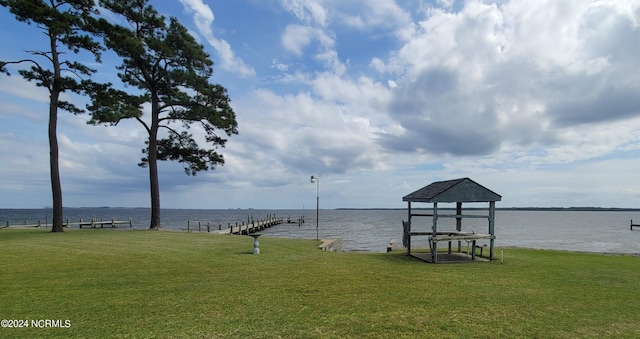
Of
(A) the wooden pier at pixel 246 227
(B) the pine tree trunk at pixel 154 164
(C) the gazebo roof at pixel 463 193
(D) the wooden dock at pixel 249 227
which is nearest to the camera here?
(C) the gazebo roof at pixel 463 193

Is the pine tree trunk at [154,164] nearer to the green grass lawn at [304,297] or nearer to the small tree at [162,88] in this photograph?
the small tree at [162,88]

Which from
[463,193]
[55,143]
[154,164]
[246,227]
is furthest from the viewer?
[246,227]

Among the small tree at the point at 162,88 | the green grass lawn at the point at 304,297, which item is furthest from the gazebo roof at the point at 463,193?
the small tree at the point at 162,88

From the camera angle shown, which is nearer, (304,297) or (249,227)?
(304,297)

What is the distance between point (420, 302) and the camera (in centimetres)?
691

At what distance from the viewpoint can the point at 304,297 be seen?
7.09 m

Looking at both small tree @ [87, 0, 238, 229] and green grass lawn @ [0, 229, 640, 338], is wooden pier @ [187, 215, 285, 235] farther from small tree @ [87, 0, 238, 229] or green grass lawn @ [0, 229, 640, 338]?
green grass lawn @ [0, 229, 640, 338]

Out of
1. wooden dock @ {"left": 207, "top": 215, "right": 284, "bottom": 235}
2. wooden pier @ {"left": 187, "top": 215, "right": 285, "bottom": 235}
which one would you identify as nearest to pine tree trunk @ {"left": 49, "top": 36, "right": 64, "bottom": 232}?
wooden pier @ {"left": 187, "top": 215, "right": 285, "bottom": 235}

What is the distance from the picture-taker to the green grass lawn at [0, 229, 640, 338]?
5.45 metres

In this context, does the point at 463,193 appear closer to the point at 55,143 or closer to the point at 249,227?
the point at 55,143

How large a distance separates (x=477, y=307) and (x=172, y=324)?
18.1 ft

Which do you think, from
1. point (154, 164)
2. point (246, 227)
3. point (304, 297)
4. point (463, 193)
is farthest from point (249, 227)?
point (304, 297)

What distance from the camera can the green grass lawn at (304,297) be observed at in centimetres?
545

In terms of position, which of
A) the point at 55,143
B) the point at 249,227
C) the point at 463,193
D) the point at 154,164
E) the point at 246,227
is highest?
the point at 55,143
